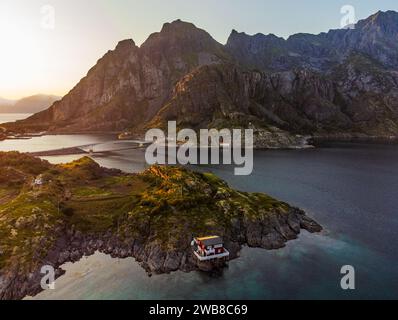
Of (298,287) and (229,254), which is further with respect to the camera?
(229,254)

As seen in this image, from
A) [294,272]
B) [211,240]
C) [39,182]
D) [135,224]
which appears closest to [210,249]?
[211,240]

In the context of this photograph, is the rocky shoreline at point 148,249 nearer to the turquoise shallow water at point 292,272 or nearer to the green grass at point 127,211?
the green grass at point 127,211

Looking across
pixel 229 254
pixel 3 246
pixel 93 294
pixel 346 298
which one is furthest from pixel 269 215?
pixel 3 246

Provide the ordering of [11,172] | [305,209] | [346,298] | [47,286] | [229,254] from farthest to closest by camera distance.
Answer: [11,172], [305,209], [229,254], [47,286], [346,298]

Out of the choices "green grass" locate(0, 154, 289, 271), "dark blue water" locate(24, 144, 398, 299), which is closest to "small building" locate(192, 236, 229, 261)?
"dark blue water" locate(24, 144, 398, 299)

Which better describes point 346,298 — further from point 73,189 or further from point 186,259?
point 73,189
